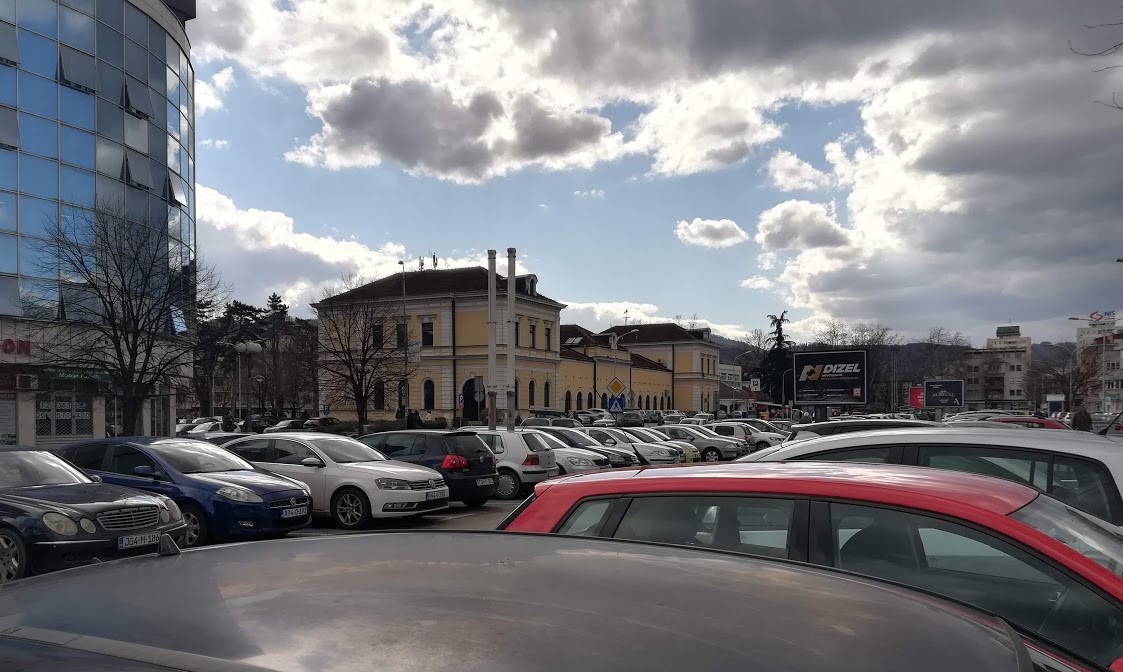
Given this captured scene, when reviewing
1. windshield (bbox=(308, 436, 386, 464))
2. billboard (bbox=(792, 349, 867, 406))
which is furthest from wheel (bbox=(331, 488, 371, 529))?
billboard (bbox=(792, 349, 867, 406))

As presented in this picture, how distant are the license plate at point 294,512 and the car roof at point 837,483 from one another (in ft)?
27.6

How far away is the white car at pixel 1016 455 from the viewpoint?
16.6 ft

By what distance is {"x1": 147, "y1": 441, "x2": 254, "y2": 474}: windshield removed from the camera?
11.5 meters

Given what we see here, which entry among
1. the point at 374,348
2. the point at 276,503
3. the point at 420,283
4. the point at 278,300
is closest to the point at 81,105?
the point at 374,348

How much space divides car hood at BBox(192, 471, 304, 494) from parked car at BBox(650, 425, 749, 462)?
20.3 meters

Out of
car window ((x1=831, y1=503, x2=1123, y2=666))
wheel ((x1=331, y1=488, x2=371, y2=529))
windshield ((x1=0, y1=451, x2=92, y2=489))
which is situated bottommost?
wheel ((x1=331, y1=488, x2=371, y2=529))

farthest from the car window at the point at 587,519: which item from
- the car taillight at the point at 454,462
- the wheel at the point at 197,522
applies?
the car taillight at the point at 454,462

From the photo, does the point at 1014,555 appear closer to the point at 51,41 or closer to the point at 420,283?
the point at 51,41

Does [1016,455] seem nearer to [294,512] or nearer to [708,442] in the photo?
[294,512]

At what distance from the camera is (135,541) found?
28.8ft

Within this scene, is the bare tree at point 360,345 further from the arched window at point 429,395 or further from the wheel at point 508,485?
the wheel at point 508,485

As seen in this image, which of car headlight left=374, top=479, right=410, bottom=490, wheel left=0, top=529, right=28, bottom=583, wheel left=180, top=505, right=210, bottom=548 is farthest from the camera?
car headlight left=374, top=479, right=410, bottom=490

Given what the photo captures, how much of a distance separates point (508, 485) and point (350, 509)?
5482mm

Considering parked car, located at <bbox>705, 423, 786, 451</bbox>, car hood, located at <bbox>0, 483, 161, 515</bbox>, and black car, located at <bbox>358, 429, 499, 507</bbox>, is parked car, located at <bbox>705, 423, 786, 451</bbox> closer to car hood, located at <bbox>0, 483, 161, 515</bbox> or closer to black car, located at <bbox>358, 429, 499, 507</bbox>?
black car, located at <bbox>358, 429, 499, 507</bbox>
